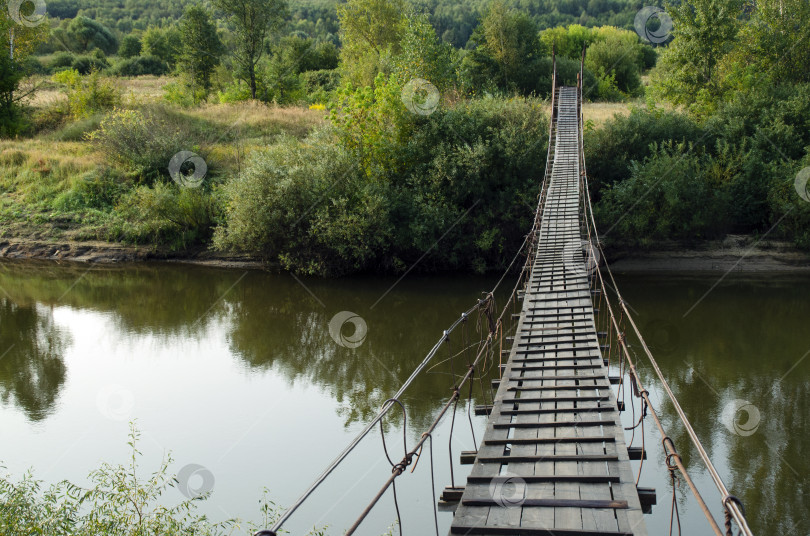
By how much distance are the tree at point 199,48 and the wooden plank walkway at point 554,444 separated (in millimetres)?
27817

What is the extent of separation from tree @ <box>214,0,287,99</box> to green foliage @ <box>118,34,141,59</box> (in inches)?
816

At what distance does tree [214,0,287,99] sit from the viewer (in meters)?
30.2

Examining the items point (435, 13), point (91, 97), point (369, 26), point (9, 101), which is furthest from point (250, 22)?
point (435, 13)

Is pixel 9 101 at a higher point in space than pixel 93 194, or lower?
higher

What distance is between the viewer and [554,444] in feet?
17.6

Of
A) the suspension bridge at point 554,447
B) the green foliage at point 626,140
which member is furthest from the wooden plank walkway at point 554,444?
the green foliage at point 626,140

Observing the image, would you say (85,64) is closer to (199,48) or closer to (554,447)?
(199,48)

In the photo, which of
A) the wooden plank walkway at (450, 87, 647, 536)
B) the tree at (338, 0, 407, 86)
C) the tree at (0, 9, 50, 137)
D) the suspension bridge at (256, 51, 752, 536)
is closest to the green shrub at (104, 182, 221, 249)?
the tree at (0, 9, 50, 137)

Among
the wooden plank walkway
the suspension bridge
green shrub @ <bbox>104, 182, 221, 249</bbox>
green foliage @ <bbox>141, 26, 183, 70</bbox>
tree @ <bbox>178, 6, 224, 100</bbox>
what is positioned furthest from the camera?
green foliage @ <bbox>141, 26, 183, 70</bbox>

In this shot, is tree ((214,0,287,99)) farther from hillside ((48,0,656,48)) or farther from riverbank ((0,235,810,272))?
hillside ((48,0,656,48))

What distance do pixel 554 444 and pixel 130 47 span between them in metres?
51.3

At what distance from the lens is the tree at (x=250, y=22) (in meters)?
30.2

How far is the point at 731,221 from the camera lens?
20.1 meters

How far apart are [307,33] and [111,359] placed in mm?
58717
